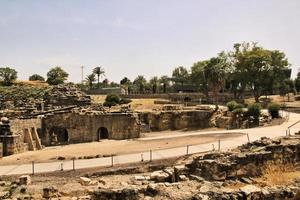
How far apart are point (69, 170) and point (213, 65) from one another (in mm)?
35736

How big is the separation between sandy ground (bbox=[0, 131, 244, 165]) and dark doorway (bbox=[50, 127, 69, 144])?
3581mm

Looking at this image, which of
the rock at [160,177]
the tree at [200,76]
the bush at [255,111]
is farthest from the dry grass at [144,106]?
the rock at [160,177]

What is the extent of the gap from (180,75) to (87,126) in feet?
231

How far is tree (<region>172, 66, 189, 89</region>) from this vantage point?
98819mm

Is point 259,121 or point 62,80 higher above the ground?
point 62,80

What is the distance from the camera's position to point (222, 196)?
36.7ft

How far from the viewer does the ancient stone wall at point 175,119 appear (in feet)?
166

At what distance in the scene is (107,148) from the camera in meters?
34.3

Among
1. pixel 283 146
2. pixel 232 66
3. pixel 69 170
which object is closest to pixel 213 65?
pixel 232 66

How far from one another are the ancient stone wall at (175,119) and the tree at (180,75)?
45580mm

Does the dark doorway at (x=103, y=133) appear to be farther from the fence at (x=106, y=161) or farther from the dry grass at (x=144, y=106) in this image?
the dry grass at (x=144, y=106)

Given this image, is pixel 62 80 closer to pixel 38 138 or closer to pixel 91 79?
pixel 91 79

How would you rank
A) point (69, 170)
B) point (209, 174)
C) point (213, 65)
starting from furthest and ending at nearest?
point (213, 65), point (69, 170), point (209, 174)

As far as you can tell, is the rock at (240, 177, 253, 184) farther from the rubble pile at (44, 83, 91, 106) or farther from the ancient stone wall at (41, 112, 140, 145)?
the rubble pile at (44, 83, 91, 106)
